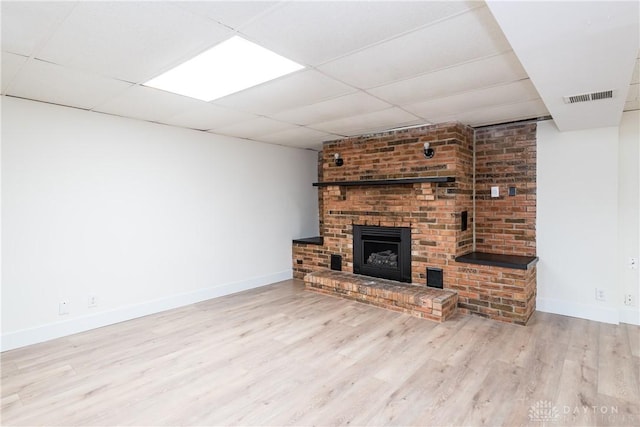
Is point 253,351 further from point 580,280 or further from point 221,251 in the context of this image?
point 580,280

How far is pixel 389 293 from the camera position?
167 inches

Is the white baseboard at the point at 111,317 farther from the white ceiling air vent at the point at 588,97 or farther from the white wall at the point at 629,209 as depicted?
the white wall at the point at 629,209

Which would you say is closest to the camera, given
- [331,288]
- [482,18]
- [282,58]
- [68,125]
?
[482,18]

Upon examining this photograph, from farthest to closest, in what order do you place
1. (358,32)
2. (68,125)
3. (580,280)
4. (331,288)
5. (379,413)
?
1. (331,288)
2. (580,280)
3. (68,125)
4. (379,413)
5. (358,32)

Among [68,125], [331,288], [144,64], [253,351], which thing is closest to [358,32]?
[144,64]

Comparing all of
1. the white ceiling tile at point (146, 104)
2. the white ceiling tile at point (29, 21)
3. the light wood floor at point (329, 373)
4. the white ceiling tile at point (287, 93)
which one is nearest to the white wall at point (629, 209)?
the light wood floor at point (329, 373)

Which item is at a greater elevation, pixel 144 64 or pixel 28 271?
pixel 144 64

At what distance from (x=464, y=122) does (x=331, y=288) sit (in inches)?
111

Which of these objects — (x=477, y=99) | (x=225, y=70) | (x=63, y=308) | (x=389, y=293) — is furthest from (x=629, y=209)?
(x=63, y=308)

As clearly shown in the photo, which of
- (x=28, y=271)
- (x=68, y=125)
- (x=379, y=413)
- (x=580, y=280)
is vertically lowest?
(x=379, y=413)

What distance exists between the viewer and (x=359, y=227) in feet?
16.9

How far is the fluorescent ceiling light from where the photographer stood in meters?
2.29

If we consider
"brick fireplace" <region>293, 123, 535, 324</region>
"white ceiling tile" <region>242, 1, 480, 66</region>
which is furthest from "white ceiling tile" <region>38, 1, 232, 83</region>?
"brick fireplace" <region>293, 123, 535, 324</region>

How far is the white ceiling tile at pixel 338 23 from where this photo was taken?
5.63ft
